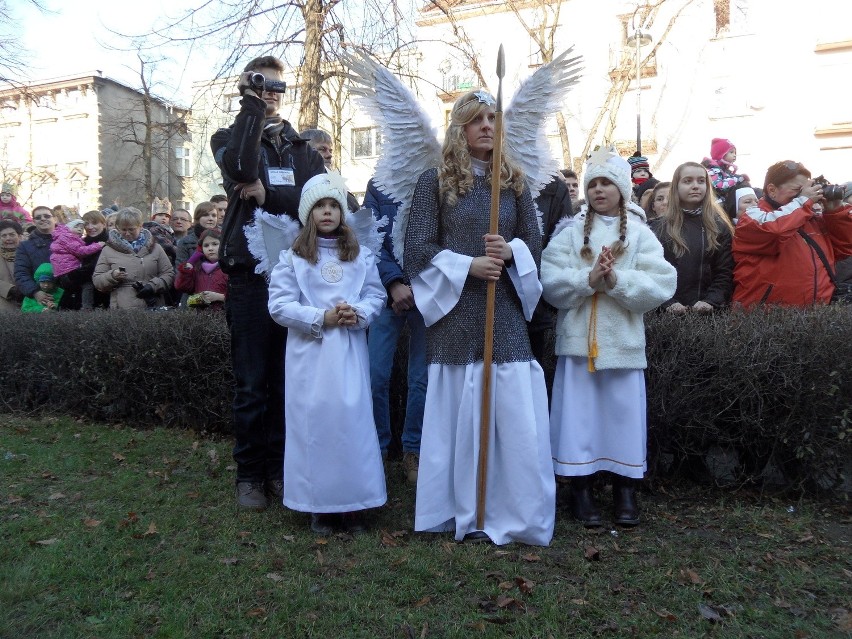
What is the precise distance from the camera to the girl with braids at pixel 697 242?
16.7 ft

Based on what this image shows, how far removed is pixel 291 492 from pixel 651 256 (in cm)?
227

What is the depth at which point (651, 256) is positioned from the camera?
3.90 m

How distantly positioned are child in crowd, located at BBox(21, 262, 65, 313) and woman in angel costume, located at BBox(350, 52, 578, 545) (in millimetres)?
6307

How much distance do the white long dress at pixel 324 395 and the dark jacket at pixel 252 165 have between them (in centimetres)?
36

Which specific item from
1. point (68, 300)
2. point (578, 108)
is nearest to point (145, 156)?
point (578, 108)

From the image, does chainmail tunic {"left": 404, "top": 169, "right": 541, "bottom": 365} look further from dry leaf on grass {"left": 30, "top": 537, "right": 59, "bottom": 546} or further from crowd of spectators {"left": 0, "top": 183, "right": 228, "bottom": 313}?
crowd of spectators {"left": 0, "top": 183, "right": 228, "bottom": 313}

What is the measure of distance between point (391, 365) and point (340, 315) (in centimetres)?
102

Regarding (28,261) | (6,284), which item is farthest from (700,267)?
(6,284)

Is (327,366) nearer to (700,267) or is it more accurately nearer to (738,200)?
(700,267)

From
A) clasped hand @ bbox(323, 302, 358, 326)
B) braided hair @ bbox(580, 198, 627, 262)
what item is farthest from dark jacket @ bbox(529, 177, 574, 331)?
clasped hand @ bbox(323, 302, 358, 326)

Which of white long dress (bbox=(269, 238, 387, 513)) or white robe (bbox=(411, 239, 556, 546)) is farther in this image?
white long dress (bbox=(269, 238, 387, 513))

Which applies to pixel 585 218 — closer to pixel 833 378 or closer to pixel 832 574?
pixel 833 378

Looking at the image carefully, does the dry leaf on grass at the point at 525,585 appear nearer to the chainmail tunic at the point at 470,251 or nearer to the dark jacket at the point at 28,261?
the chainmail tunic at the point at 470,251

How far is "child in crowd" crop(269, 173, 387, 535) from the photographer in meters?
3.80
